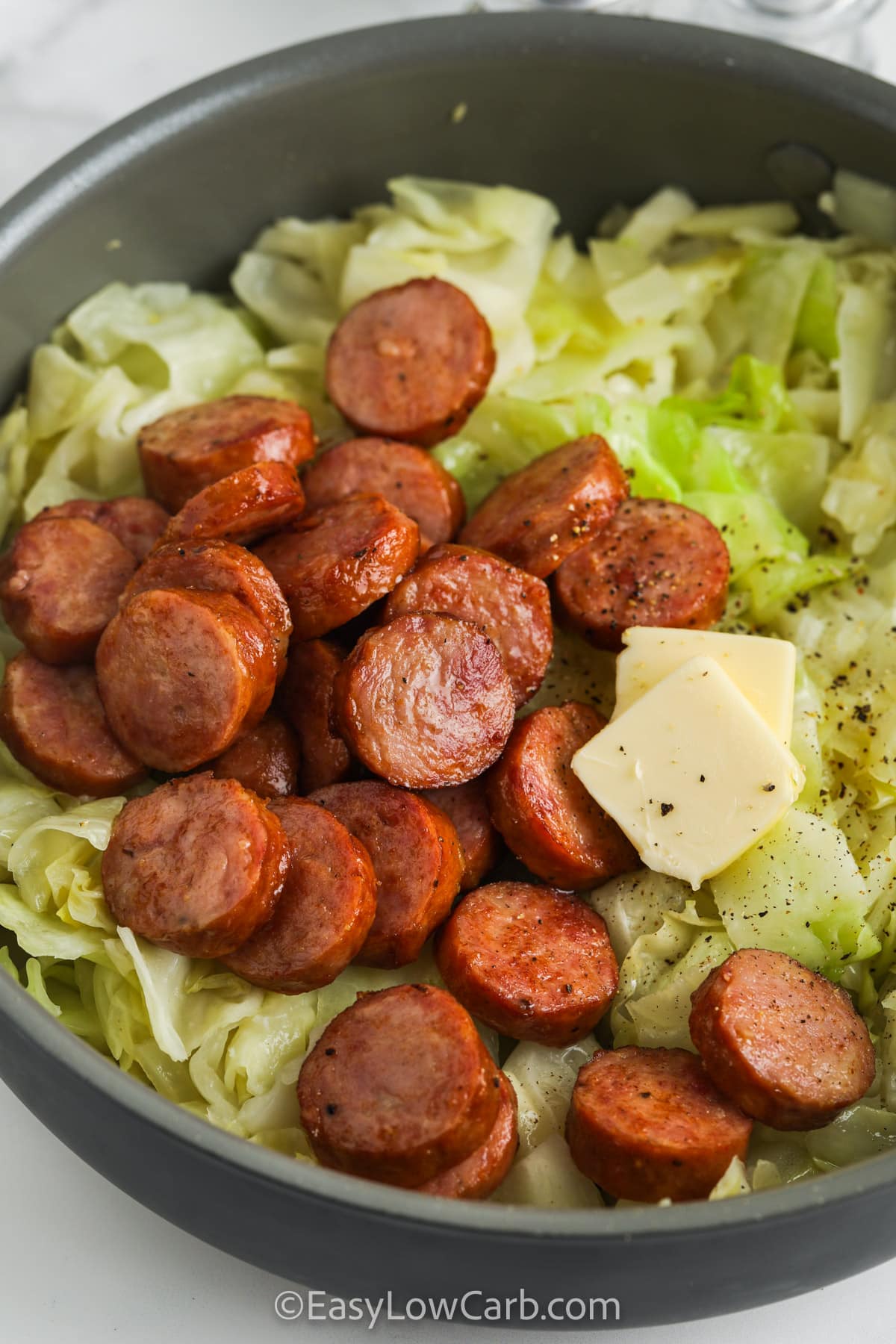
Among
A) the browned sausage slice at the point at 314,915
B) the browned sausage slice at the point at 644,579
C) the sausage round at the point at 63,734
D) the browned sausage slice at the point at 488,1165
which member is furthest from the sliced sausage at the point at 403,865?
the browned sausage slice at the point at 644,579

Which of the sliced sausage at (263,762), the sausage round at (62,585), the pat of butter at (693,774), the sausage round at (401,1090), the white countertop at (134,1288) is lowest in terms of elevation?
the white countertop at (134,1288)

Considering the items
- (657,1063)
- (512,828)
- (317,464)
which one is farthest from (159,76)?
(657,1063)

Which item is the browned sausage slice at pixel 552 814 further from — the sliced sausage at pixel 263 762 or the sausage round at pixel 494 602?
the sliced sausage at pixel 263 762

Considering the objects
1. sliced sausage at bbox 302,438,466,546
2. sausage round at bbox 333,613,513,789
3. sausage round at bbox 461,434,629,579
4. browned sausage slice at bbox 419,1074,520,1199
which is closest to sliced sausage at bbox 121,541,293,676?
sausage round at bbox 333,613,513,789

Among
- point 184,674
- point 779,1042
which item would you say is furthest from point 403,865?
point 779,1042

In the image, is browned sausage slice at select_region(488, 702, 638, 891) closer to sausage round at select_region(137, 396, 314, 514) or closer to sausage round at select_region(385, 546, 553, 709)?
sausage round at select_region(385, 546, 553, 709)
